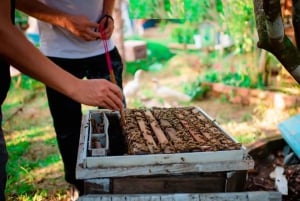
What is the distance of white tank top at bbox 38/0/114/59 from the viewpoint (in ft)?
9.48

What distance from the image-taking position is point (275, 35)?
6.98 ft

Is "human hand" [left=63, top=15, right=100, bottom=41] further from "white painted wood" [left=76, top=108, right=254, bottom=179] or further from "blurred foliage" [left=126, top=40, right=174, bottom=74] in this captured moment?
"blurred foliage" [left=126, top=40, right=174, bottom=74]

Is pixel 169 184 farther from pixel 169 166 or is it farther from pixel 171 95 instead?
pixel 171 95

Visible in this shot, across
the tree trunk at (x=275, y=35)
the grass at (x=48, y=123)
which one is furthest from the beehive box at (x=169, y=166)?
the grass at (x=48, y=123)

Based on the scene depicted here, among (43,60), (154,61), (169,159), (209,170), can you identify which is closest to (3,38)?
(43,60)

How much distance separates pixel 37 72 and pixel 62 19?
48.7 inches

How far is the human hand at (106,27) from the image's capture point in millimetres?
2814

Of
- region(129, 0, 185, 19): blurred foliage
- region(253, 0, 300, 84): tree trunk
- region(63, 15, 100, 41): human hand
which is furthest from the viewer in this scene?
region(129, 0, 185, 19): blurred foliage

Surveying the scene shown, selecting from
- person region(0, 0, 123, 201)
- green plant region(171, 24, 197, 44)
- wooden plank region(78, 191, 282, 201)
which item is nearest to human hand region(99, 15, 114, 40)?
person region(0, 0, 123, 201)

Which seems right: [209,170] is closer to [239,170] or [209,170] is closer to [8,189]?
[239,170]

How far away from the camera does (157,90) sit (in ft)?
20.2

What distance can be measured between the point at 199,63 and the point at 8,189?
4.78 metres

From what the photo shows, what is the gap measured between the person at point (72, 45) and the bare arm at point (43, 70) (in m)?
1.13

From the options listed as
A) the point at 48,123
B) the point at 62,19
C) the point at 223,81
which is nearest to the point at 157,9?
the point at 223,81
